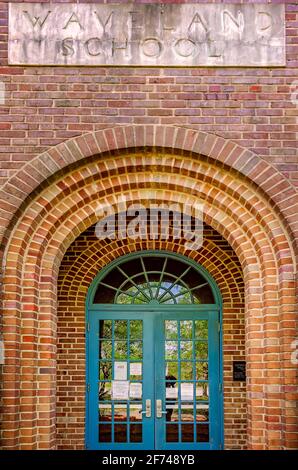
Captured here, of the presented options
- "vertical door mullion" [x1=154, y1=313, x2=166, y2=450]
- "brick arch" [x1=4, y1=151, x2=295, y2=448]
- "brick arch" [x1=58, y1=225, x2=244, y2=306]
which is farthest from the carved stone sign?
"vertical door mullion" [x1=154, y1=313, x2=166, y2=450]

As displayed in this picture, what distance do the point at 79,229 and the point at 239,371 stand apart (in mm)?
3260

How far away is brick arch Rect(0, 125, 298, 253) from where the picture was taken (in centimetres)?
707

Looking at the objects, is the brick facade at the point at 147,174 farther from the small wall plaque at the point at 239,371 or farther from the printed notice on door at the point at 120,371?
the printed notice on door at the point at 120,371

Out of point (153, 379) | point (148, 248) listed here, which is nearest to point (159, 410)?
point (153, 379)

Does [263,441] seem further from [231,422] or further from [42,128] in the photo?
[42,128]

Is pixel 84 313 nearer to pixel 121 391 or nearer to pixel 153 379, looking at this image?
pixel 121 391

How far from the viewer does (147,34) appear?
739cm

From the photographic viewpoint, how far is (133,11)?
Answer: 7418mm

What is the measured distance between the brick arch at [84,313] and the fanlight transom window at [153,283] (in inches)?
7.8

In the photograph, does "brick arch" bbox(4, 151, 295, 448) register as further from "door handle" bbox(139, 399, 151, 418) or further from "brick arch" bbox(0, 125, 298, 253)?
"door handle" bbox(139, 399, 151, 418)

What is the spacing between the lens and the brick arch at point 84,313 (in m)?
9.10

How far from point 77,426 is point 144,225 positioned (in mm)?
2921

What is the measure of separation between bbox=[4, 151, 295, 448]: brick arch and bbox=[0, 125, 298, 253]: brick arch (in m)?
0.16

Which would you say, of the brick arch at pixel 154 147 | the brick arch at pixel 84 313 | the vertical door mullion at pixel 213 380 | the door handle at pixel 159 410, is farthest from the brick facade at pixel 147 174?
the door handle at pixel 159 410
